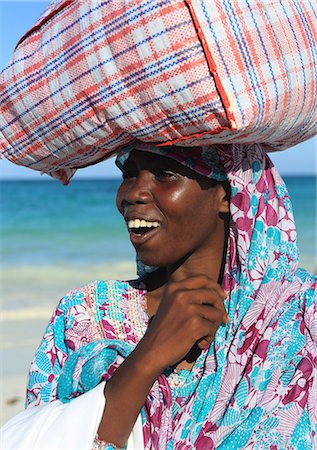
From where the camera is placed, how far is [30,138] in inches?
97.5

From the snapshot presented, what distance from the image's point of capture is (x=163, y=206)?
2.50 metres

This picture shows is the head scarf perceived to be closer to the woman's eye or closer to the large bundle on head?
the woman's eye

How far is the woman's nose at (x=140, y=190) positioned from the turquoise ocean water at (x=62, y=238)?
297 inches

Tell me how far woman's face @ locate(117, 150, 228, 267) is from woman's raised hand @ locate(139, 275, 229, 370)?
12 centimetres

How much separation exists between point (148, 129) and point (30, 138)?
1.29 ft

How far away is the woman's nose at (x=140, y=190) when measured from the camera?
8.23 ft

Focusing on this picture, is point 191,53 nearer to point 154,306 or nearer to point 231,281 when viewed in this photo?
point 231,281

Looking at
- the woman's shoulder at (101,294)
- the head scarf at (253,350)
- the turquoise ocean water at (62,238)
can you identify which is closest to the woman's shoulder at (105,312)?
the woman's shoulder at (101,294)

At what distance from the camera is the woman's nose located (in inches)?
98.7

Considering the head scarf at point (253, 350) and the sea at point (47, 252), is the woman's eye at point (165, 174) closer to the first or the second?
the head scarf at point (253, 350)

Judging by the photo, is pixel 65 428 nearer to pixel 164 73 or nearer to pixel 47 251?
pixel 164 73

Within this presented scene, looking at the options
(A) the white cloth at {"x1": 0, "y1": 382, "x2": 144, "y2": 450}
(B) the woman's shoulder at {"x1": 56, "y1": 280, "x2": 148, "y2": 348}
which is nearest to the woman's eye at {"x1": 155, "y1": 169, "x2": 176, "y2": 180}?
(B) the woman's shoulder at {"x1": 56, "y1": 280, "x2": 148, "y2": 348}

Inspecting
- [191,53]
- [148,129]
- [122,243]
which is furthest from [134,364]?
[122,243]

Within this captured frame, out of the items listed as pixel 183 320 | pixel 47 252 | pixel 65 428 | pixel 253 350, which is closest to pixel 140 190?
pixel 183 320
